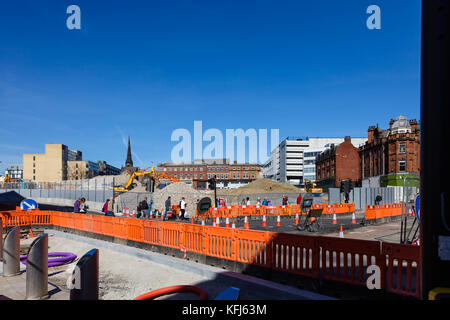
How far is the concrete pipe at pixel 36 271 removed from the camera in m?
6.16

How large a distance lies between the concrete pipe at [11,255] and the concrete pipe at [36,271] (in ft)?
6.95

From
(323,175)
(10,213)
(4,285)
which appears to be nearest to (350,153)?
(323,175)

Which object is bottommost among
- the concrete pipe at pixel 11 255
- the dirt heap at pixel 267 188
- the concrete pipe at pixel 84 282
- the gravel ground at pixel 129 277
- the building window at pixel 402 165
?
the dirt heap at pixel 267 188

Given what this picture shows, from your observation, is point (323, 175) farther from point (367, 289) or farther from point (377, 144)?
point (367, 289)

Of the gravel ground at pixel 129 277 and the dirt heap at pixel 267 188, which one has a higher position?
the gravel ground at pixel 129 277

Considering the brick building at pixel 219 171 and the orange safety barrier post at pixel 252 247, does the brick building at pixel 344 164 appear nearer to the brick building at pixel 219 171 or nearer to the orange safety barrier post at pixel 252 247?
the brick building at pixel 219 171

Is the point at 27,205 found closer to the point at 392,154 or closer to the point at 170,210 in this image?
the point at 170,210

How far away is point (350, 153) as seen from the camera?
241 feet

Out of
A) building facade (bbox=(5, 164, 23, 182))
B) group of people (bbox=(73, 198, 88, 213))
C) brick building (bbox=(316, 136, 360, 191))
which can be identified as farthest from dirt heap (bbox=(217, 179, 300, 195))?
building facade (bbox=(5, 164, 23, 182))

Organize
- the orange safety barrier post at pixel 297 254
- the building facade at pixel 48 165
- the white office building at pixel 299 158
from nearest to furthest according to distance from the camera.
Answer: the orange safety barrier post at pixel 297 254 → the white office building at pixel 299 158 → the building facade at pixel 48 165

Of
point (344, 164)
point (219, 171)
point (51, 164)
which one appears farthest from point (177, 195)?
point (51, 164)

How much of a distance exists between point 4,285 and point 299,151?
117 m

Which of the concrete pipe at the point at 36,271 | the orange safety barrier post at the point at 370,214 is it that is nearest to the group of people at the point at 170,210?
the orange safety barrier post at the point at 370,214

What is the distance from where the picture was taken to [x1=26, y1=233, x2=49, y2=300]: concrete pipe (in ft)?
20.2
